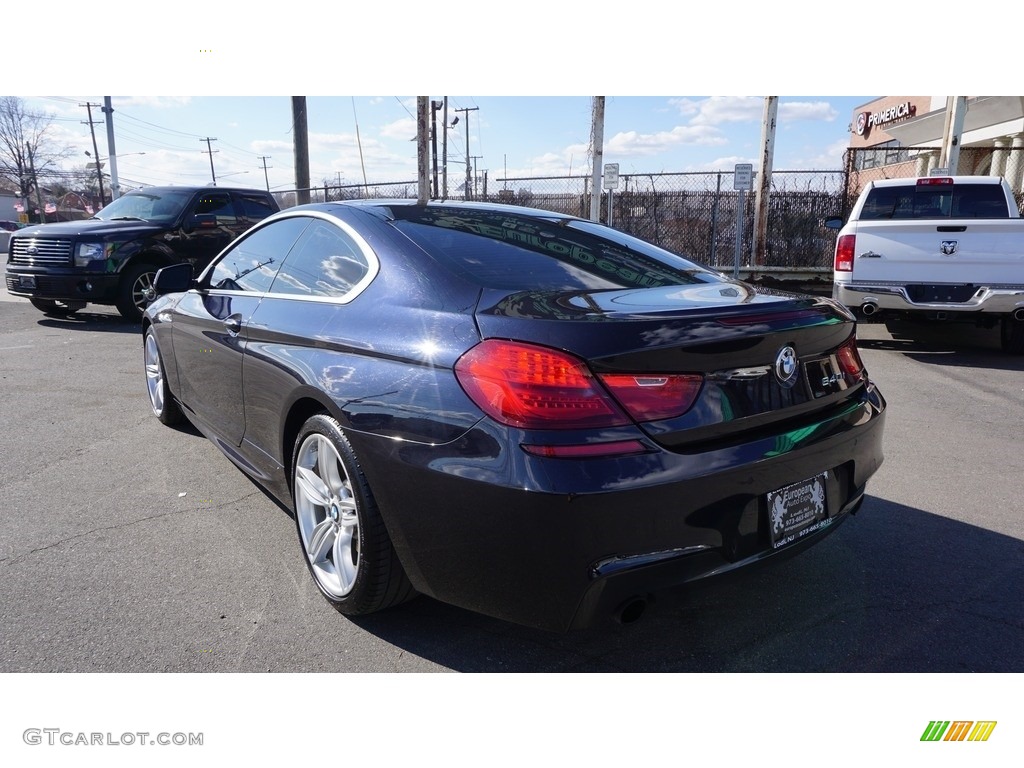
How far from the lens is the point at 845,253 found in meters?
7.83

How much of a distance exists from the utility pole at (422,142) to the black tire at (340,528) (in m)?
14.0

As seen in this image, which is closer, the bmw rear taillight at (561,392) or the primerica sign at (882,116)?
the bmw rear taillight at (561,392)

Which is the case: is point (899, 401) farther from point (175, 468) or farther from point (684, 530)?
point (175, 468)

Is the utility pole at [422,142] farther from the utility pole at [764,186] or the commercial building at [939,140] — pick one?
the commercial building at [939,140]

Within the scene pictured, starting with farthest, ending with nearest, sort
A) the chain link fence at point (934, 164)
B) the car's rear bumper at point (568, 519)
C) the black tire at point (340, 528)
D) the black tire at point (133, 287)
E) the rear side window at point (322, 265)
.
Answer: the chain link fence at point (934, 164)
the black tire at point (133, 287)
the rear side window at point (322, 265)
the black tire at point (340, 528)
the car's rear bumper at point (568, 519)

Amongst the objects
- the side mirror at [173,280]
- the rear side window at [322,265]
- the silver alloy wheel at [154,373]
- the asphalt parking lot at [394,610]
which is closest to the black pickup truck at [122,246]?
the silver alloy wheel at [154,373]

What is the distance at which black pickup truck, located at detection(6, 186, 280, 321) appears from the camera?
9.21m

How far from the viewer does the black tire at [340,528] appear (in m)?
2.42

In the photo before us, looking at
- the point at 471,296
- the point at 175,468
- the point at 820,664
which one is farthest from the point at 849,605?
the point at 175,468

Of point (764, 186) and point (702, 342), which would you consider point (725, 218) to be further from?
point (702, 342)

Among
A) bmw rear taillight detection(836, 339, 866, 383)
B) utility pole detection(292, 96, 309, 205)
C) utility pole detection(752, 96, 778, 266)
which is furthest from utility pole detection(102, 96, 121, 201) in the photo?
bmw rear taillight detection(836, 339, 866, 383)

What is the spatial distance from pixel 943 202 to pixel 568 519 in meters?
8.28

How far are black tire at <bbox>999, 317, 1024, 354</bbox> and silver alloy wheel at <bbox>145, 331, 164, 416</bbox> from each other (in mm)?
8013

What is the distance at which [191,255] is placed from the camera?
1011 centimetres
